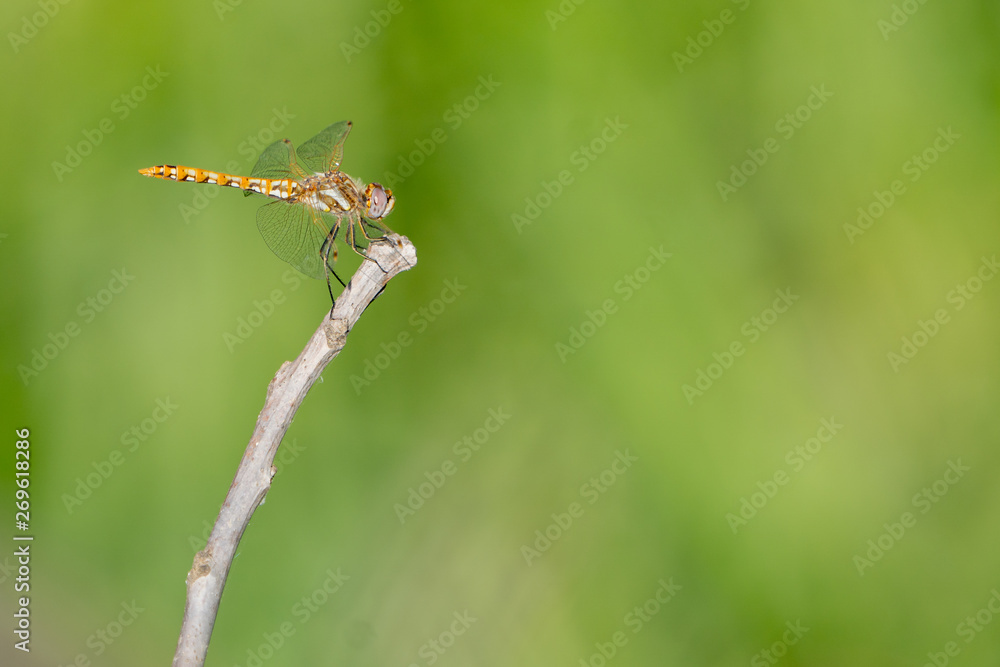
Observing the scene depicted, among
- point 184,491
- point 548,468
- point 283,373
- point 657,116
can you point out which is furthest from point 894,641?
point 184,491

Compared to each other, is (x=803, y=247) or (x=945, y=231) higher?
(x=945, y=231)

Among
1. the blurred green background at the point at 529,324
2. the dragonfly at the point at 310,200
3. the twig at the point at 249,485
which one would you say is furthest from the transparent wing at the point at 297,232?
the blurred green background at the point at 529,324

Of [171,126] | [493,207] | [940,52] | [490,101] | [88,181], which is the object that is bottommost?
[88,181]

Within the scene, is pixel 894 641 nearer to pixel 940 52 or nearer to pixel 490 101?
pixel 940 52

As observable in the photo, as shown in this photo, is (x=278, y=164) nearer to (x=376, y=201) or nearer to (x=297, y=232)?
(x=297, y=232)

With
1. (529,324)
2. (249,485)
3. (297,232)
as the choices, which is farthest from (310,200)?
(529,324)

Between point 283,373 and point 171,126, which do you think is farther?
point 171,126

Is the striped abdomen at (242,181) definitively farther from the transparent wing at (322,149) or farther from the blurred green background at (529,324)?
the blurred green background at (529,324)
